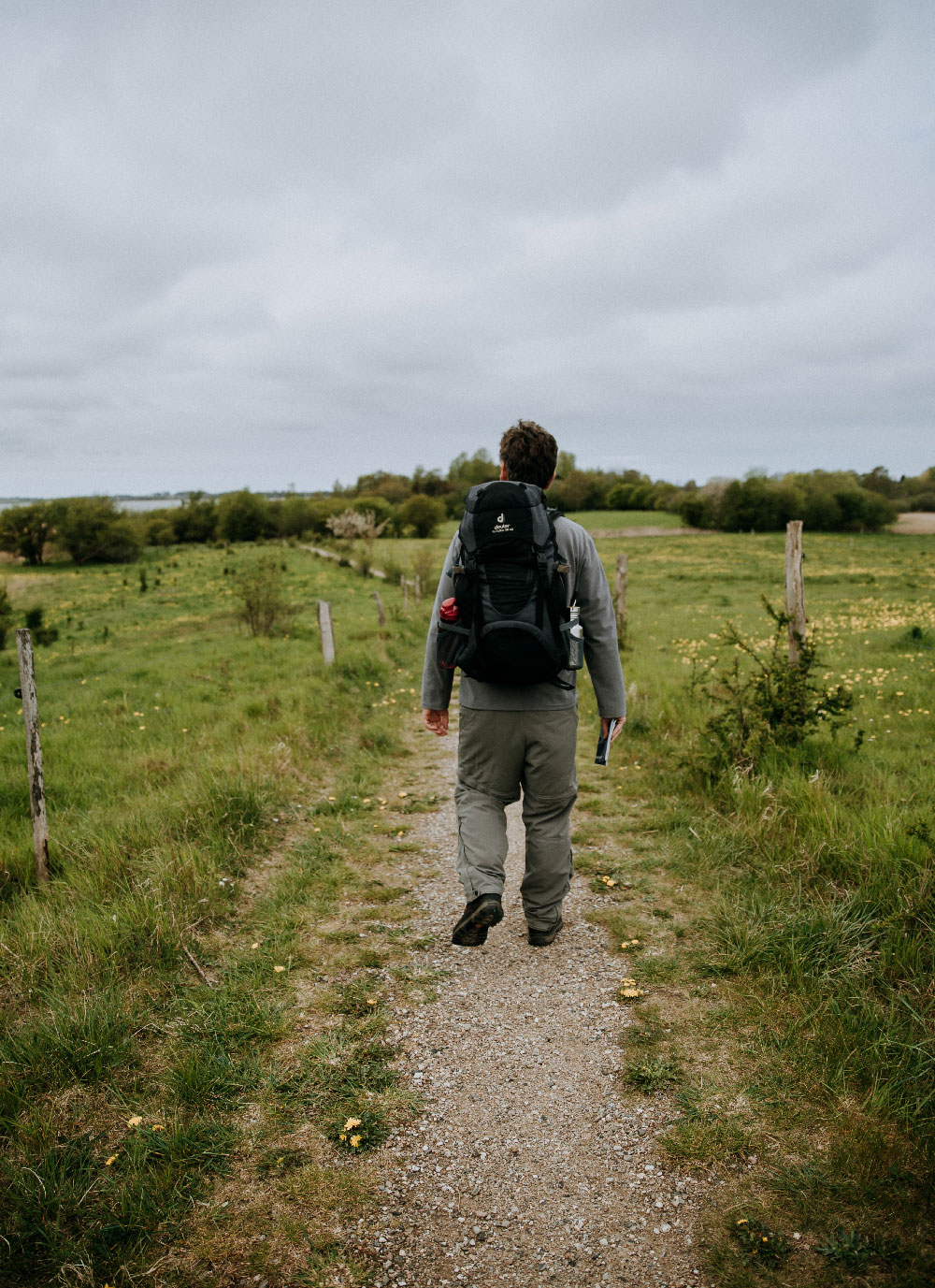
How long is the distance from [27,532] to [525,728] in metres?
72.1

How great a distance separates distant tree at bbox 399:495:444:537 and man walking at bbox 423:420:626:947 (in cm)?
7815

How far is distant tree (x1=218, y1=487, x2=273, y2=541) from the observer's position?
90.1 meters

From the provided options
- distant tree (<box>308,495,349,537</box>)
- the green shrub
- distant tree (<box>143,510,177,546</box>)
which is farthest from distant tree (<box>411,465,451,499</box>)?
→ the green shrub

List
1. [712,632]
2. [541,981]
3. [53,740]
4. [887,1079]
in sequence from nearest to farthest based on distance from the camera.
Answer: [887,1079] < [541,981] < [53,740] < [712,632]

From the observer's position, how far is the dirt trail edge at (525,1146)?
89.7 inches

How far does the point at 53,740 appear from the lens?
8.94m

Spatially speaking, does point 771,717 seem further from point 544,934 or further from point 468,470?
point 468,470

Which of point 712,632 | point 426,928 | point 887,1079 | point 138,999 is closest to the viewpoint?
point 887,1079

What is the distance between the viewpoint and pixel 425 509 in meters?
81.6

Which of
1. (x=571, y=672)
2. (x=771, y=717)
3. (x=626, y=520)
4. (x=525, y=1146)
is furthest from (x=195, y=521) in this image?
(x=525, y=1146)

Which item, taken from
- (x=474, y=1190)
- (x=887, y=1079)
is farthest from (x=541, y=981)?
(x=887, y=1079)

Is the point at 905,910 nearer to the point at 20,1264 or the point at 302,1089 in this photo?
the point at 302,1089

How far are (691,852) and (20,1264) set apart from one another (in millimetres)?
4208

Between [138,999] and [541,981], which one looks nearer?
[138,999]
